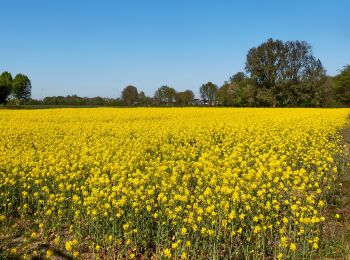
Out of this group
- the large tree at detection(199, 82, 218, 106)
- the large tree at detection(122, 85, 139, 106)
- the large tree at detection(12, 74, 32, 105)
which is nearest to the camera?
the large tree at detection(12, 74, 32, 105)

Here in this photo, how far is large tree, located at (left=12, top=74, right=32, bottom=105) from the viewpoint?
90188 mm

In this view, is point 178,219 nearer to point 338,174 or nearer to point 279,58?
point 338,174

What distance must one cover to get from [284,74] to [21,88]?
59017 mm

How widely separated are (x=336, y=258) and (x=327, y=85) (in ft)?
217

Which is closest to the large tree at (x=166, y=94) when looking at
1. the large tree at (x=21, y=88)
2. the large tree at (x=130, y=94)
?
the large tree at (x=130, y=94)

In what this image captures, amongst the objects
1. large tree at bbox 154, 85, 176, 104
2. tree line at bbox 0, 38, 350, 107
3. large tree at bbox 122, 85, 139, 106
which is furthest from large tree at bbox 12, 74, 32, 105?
large tree at bbox 154, 85, 176, 104

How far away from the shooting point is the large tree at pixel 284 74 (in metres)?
66.0

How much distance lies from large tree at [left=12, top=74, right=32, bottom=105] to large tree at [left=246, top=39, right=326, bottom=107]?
5286 centimetres

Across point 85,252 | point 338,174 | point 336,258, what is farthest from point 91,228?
point 338,174

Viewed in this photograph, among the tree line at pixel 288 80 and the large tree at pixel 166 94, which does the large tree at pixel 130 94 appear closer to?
the large tree at pixel 166 94

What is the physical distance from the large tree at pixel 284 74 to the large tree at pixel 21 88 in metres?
52.9

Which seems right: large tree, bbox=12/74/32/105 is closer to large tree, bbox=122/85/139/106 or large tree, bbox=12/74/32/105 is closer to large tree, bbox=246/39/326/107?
large tree, bbox=122/85/139/106

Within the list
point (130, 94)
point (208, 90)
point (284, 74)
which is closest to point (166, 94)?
point (130, 94)

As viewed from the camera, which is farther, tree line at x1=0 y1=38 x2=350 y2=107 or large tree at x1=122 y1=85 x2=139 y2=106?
large tree at x1=122 y1=85 x2=139 y2=106
